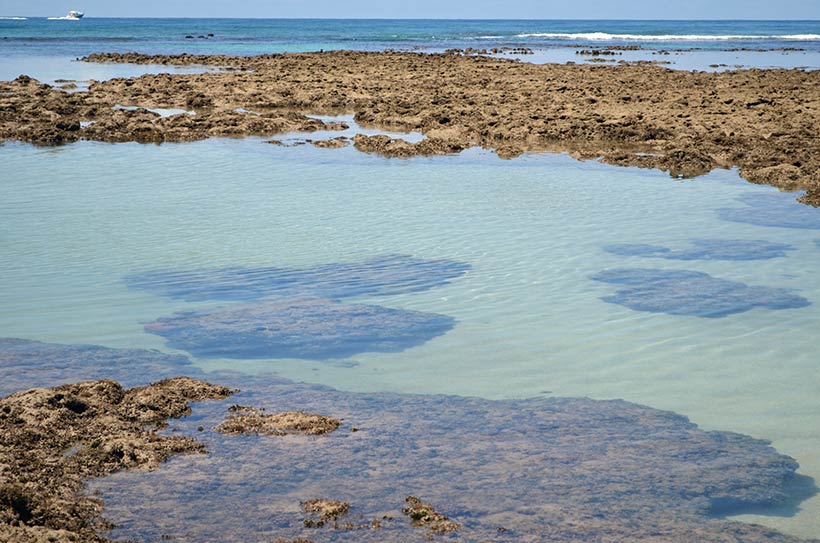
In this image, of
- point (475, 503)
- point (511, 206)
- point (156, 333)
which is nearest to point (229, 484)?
point (475, 503)

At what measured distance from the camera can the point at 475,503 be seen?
4.41 meters

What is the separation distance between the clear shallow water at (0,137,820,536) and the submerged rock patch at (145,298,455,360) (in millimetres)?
150

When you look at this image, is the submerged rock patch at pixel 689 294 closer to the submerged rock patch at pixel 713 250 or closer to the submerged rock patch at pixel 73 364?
the submerged rock patch at pixel 713 250

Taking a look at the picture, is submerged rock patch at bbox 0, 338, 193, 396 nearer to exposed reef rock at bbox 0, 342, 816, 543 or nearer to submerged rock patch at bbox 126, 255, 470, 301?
exposed reef rock at bbox 0, 342, 816, 543

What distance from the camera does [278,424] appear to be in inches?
204

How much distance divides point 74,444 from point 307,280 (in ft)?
11.9

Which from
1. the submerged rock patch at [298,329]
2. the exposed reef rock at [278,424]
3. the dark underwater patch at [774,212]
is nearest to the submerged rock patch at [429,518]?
the exposed reef rock at [278,424]

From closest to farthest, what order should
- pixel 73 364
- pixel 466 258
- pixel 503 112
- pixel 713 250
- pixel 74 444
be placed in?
pixel 74 444 → pixel 73 364 → pixel 466 258 → pixel 713 250 → pixel 503 112

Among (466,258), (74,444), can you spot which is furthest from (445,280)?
(74,444)

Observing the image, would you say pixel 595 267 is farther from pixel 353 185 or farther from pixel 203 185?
pixel 203 185

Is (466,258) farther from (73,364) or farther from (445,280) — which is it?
(73,364)

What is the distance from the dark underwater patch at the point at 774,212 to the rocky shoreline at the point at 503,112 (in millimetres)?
355

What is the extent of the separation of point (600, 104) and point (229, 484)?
17.6 metres

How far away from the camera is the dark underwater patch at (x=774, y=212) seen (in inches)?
426
